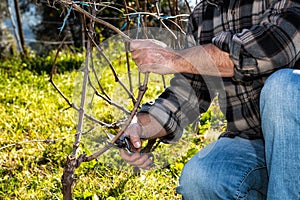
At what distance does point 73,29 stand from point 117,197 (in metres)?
4.44

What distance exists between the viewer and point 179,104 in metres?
1.61

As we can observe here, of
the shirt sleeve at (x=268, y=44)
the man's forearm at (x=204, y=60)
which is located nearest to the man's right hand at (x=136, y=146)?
the man's forearm at (x=204, y=60)

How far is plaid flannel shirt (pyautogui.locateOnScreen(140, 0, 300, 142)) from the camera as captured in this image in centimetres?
128

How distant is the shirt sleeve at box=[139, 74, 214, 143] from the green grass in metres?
0.33

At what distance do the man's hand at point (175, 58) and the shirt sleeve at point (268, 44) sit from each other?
0.13 feet

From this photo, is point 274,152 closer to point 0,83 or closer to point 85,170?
point 85,170

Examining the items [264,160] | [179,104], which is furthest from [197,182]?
[179,104]

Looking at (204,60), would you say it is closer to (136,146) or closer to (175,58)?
(175,58)

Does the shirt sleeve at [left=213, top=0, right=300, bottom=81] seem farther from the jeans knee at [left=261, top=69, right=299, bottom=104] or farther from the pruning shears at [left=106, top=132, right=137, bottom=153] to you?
the pruning shears at [left=106, top=132, right=137, bottom=153]

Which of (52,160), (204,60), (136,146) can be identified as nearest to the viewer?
(204,60)

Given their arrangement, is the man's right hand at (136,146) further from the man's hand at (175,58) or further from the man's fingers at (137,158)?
the man's hand at (175,58)

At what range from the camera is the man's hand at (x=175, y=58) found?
130 cm

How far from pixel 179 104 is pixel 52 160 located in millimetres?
811

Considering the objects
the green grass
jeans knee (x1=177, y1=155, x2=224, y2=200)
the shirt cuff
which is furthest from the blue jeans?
the green grass
